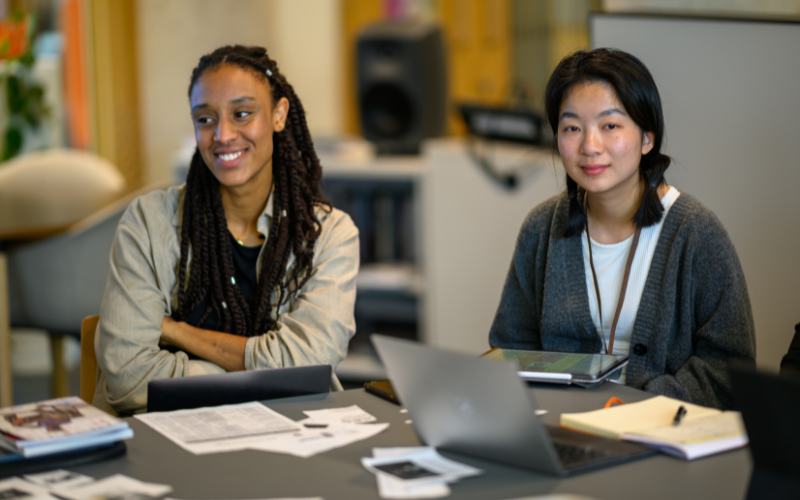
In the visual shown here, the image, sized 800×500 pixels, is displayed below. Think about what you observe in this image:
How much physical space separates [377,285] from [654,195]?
6.65ft

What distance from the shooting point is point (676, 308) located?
1707 millimetres

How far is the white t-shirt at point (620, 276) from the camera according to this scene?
1.74m

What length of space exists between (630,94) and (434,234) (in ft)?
6.23

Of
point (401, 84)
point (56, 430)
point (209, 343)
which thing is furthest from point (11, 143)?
point (56, 430)

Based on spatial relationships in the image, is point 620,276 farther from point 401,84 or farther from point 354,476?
point 401,84

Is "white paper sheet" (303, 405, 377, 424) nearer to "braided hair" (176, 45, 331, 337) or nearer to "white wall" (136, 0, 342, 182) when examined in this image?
"braided hair" (176, 45, 331, 337)

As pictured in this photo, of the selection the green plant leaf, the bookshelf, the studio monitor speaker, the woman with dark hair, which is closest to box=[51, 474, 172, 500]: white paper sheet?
the woman with dark hair

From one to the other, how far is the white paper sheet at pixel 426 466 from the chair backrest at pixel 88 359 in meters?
0.90

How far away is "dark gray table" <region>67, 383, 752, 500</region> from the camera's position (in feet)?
3.56

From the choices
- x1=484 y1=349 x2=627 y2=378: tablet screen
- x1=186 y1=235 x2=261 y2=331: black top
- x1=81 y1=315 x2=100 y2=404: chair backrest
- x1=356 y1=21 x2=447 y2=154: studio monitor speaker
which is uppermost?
x1=356 y1=21 x2=447 y2=154: studio monitor speaker

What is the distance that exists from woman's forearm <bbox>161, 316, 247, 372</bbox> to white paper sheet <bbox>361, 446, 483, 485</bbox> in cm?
62

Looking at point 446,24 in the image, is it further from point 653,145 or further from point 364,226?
point 653,145

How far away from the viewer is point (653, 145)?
174 cm

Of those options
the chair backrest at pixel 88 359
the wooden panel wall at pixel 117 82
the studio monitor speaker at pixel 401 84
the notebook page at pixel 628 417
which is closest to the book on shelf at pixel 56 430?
the chair backrest at pixel 88 359
